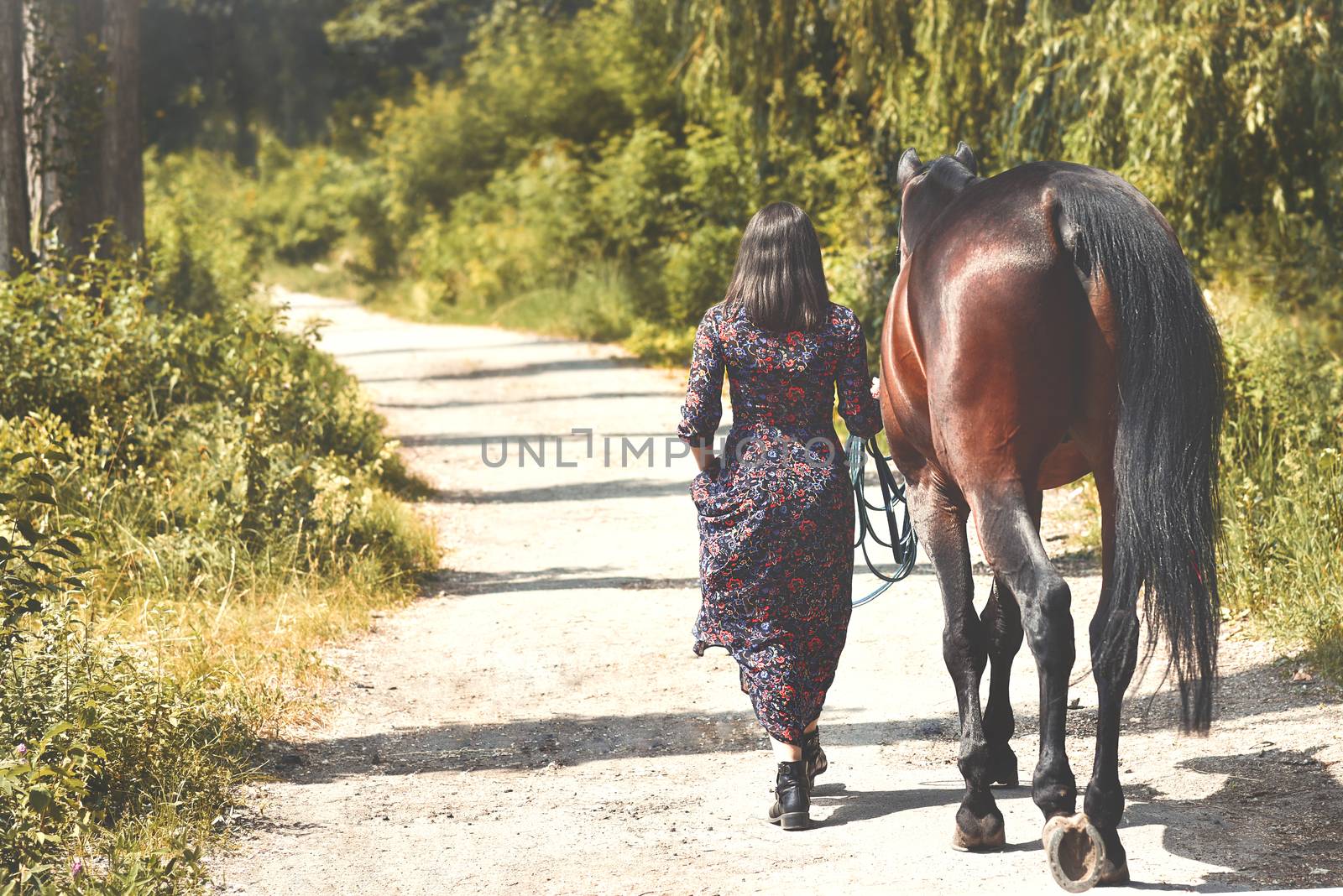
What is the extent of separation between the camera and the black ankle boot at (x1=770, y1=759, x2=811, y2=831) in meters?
4.12

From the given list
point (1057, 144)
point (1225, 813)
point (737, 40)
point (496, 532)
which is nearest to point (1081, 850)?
point (1225, 813)

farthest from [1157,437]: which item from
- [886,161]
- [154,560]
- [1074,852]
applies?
[886,161]

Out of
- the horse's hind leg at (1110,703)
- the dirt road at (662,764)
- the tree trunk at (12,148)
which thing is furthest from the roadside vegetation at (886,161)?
the tree trunk at (12,148)

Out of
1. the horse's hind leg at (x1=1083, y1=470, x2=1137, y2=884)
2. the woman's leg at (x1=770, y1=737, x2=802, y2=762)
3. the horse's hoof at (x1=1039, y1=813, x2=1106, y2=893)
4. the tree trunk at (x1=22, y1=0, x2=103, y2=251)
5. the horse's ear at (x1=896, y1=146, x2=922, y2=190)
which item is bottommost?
the woman's leg at (x1=770, y1=737, x2=802, y2=762)

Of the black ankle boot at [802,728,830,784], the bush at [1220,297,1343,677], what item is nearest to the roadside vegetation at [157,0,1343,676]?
the bush at [1220,297,1343,677]

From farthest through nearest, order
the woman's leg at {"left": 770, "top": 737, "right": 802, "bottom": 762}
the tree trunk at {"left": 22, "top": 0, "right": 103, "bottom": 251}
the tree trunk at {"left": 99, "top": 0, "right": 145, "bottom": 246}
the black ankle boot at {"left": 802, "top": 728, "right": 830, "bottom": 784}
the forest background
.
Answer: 1. the tree trunk at {"left": 99, "top": 0, "right": 145, "bottom": 246}
2. the tree trunk at {"left": 22, "top": 0, "right": 103, "bottom": 251}
3. the forest background
4. the black ankle boot at {"left": 802, "top": 728, "right": 830, "bottom": 784}
5. the woman's leg at {"left": 770, "top": 737, "right": 802, "bottom": 762}

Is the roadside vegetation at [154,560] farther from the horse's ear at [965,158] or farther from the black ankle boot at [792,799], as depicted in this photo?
the horse's ear at [965,158]

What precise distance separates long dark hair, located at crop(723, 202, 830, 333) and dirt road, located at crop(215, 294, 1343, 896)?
1.59 metres

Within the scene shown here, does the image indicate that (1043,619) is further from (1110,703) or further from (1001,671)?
(1001,671)

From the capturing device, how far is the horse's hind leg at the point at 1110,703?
3.51m

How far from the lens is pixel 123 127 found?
1113 centimetres

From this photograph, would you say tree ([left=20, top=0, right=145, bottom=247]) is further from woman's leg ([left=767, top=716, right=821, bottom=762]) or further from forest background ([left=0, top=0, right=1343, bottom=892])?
woman's leg ([left=767, top=716, right=821, bottom=762])

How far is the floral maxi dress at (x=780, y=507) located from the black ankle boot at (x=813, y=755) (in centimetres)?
8

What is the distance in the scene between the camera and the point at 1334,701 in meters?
4.96
